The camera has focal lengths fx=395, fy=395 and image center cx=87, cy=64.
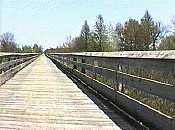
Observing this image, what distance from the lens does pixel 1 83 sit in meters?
12.8

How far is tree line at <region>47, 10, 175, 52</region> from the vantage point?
101131mm

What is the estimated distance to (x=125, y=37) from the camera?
11294 cm

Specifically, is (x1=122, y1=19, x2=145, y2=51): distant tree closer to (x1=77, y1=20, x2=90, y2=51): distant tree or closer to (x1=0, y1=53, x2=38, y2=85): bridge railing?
(x1=77, y1=20, x2=90, y2=51): distant tree

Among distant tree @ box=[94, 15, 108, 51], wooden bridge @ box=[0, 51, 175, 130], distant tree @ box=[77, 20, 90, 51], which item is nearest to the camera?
wooden bridge @ box=[0, 51, 175, 130]

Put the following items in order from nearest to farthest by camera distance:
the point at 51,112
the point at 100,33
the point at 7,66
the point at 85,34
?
1. the point at 51,112
2. the point at 7,66
3. the point at 100,33
4. the point at 85,34

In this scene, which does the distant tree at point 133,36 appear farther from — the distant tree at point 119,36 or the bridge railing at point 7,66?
the bridge railing at point 7,66

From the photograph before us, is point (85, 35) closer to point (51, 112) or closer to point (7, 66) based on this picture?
point (7, 66)

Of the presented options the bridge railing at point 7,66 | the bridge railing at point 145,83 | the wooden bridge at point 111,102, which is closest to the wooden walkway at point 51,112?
the wooden bridge at point 111,102

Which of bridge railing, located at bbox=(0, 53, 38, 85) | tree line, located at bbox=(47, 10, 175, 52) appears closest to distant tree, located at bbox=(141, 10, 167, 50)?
tree line, located at bbox=(47, 10, 175, 52)

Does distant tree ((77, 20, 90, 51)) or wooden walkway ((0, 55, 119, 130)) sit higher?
distant tree ((77, 20, 90, 51))

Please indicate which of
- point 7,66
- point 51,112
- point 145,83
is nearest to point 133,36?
point 7,66

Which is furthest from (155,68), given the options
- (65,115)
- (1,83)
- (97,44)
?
(97,44)

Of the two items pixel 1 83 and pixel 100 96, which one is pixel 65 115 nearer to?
pixel 100 96

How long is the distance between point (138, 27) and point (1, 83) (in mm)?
98558
